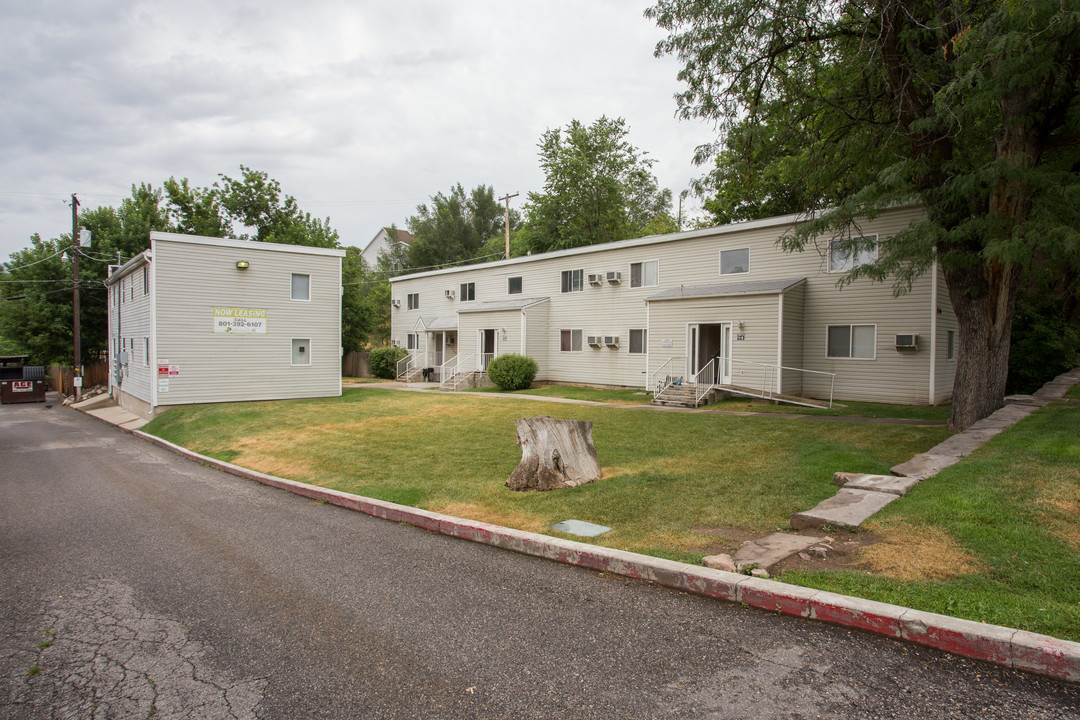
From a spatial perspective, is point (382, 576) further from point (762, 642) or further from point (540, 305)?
point (540, 305)

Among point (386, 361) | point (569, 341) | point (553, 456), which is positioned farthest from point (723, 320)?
point (386, 361)

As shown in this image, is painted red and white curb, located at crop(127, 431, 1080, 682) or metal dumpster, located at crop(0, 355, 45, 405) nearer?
painted red and white curb, located at crop(127, 431, 1080, 682)

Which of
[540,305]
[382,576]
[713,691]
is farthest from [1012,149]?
[540,305]

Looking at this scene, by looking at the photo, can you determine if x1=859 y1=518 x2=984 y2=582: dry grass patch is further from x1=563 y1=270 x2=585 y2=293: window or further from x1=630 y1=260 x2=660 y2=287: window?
x1=563 y1=270 x2=585 y2=293: window

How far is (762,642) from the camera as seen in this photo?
3.77 metres

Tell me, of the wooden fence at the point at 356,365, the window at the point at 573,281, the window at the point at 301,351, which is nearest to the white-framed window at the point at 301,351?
the window at the point at 301,351

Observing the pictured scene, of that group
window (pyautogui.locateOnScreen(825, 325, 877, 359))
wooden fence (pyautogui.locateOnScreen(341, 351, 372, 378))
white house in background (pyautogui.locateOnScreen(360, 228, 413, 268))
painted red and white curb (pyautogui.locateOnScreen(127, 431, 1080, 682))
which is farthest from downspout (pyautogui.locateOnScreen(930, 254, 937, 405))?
white house in background (pyautogui.locateOnScreen(360, 228, 413, 268))

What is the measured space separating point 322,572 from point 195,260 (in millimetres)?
17863

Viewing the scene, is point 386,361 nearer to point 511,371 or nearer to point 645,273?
point 511,371

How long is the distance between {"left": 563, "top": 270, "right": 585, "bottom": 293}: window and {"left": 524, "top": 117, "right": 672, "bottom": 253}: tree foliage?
15.3 m

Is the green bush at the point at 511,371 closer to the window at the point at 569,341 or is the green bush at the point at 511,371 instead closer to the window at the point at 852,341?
the window at the point at 569,341

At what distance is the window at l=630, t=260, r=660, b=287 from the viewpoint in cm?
2211

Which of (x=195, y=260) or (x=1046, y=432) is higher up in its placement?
(x=195, y=260)

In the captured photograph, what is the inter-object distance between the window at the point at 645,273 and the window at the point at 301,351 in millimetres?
12067
